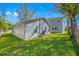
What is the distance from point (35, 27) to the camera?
1.77 metres

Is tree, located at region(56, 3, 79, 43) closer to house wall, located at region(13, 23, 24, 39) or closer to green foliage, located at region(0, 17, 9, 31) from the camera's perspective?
house wall, located at region(13, 23, 24, 39)

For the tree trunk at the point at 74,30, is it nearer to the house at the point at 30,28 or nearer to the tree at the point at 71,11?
the tree at the point at 71,11

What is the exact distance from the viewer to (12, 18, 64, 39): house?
177 cm

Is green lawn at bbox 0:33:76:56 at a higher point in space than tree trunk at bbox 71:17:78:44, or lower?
lower

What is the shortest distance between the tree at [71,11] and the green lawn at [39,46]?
0.08m

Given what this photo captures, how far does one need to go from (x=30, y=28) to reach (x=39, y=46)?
0.59 feet

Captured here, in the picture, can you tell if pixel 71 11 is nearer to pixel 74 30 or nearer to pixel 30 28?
pixel 74 30

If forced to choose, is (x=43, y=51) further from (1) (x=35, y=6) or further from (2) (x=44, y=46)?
(1) (x=35, y=6)

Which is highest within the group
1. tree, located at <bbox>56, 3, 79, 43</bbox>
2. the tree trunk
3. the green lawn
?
tree, located at <bbox>56, 3, 79, 43</bbox>

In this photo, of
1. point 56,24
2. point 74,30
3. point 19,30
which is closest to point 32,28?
point 19,30

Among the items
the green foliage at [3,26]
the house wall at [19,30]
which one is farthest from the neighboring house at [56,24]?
the green foliage at [3,26]

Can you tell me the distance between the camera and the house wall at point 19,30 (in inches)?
69.7

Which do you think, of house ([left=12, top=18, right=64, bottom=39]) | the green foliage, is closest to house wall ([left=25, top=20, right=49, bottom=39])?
house ([left=12, top=18, right=64, bottom=39])

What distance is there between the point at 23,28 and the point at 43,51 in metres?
0.27
